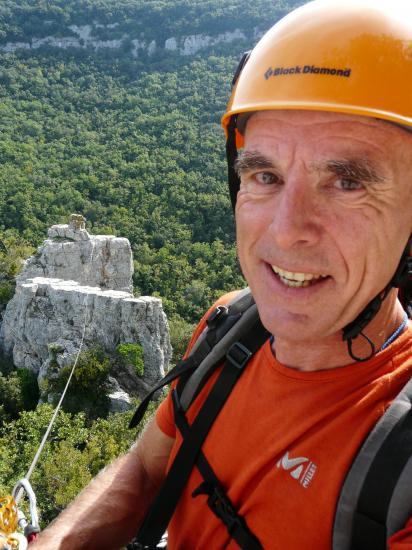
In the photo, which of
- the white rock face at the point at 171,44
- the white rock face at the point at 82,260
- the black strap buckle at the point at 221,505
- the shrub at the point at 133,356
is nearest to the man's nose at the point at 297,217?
the black strap buckle at the point at 221,505

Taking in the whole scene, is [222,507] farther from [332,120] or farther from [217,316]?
[332,120]

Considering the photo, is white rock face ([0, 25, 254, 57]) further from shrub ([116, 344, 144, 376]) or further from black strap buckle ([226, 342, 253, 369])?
black strap buckle ([226, 342, 253, 369])

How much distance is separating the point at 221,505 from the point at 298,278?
82cm

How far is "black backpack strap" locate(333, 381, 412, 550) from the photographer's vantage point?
1171 millimetres

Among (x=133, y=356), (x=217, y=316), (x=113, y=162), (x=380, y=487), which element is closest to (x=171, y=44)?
(x=113, y=162)

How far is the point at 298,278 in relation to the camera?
1.39 metres

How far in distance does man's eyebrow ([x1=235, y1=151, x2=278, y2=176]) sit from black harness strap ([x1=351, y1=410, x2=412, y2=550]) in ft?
2.62

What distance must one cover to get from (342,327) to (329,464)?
0.40 meters

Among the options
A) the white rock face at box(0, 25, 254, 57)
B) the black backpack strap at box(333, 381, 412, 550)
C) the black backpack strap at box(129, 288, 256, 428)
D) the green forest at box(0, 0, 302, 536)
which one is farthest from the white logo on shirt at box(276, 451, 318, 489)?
the white rock face at box(0, 25, 254, 57)

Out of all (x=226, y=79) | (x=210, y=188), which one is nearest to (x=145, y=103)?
(x=226, y=79)

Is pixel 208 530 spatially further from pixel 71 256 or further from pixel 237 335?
pixel 71 256

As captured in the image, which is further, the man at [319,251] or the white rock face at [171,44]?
the white rock face at [171,44]

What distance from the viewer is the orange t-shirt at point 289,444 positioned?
54.2 inches

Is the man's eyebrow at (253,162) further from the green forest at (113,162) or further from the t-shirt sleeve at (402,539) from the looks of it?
the green forest at (113,162)
